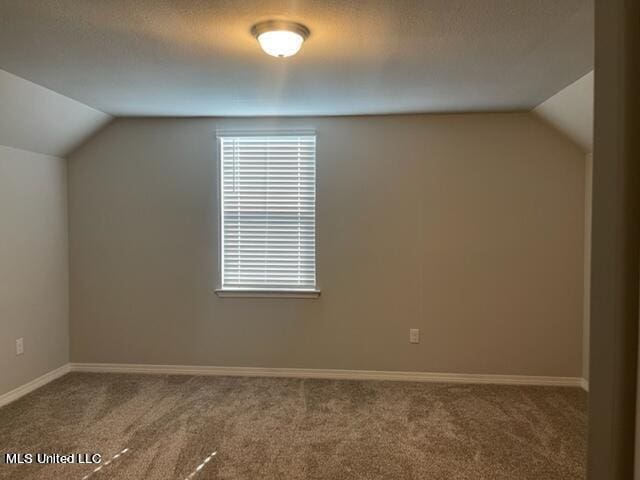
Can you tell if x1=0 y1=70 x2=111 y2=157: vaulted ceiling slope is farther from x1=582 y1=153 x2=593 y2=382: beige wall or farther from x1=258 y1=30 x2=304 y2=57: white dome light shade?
x1=582 y1=153 x2=593 y2=382: beige wall

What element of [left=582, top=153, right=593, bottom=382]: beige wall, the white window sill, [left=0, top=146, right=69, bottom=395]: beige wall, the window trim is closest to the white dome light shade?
the window trim

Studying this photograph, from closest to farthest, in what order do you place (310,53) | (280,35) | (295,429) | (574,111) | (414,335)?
(280,35) → (310,53) → (295,429) → (574,111) → (414,335)

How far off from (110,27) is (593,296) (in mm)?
2222

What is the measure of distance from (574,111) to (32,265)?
4.32 meters

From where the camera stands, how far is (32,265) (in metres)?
3.55

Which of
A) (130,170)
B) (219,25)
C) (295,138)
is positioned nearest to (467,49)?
(219,25)

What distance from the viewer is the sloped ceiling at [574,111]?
2.81m

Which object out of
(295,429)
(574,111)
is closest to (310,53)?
(574,111)

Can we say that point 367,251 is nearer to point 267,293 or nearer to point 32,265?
point 267,293

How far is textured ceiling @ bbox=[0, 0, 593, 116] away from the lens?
1.87 metres

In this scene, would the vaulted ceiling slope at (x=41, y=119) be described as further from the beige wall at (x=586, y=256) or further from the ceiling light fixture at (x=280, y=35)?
the beige wall at (x=586, y=256)

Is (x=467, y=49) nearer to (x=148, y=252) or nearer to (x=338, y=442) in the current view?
(x=338, y=442)

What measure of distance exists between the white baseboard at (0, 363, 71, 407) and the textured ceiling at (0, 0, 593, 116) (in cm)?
228

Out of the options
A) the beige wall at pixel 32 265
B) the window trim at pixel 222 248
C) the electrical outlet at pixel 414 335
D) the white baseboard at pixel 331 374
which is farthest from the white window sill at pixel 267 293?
the beige wall at pixel 32 265
